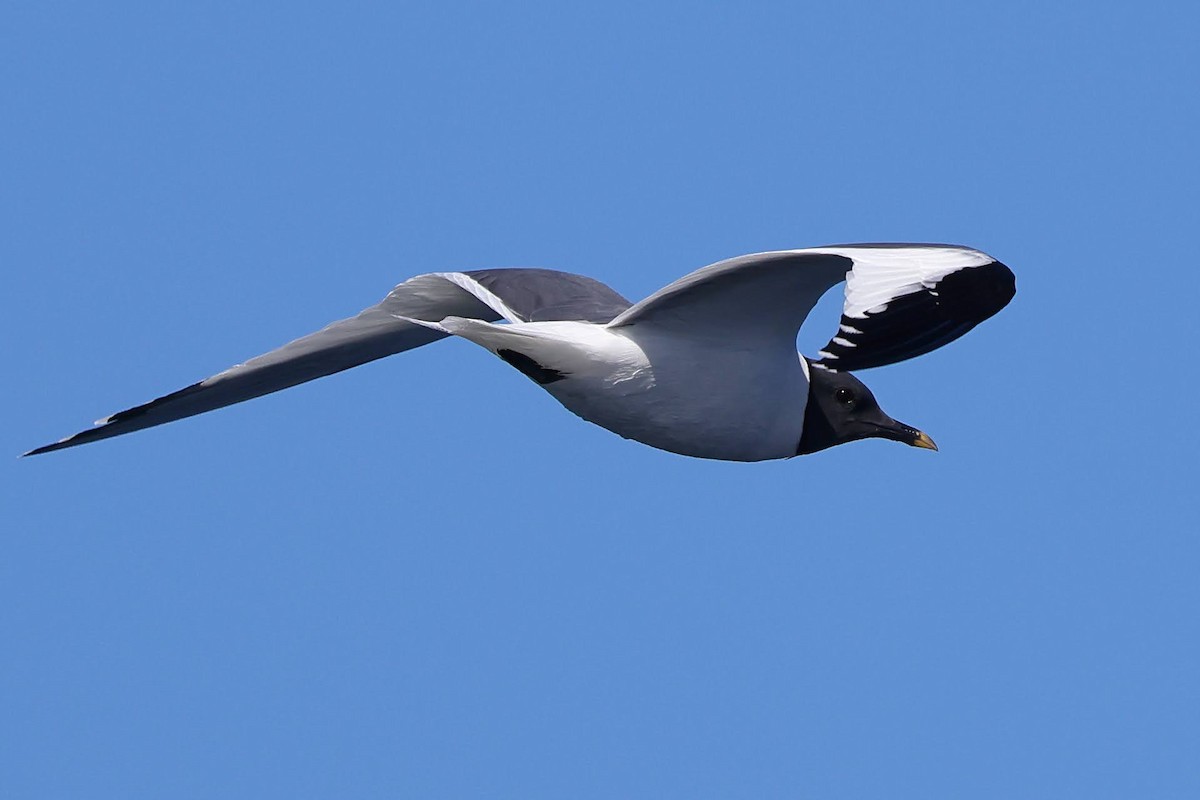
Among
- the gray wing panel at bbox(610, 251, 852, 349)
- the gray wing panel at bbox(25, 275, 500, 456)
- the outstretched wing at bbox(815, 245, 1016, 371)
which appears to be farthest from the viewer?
the gray wing panel at bbox(25, 275, 500, 456)

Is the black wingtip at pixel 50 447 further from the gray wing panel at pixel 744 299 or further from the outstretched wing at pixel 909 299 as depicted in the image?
the outstretched wing at pixel 909 299

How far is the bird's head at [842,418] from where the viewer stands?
8.30 meters

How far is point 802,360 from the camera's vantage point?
8156mm

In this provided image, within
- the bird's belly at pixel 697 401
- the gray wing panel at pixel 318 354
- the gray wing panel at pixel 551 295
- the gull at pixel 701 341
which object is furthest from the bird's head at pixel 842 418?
the gray wing panel at pixel 318 354

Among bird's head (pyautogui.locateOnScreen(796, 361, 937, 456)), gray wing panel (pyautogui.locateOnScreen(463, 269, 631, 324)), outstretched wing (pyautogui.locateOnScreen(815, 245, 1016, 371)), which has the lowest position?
bird's head (pyautogui.locateOnScreen(796, 361, 937, 456))

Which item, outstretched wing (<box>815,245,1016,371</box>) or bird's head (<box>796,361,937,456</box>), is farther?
bird's head (<box>796,361,937,456</box>)

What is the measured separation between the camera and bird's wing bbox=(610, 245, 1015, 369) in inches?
253

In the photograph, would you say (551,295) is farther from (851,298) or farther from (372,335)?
(851,298)

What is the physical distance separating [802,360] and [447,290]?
6.29ft

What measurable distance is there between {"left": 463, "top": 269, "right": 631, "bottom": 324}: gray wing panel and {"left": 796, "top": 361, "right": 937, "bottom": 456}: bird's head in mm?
1033

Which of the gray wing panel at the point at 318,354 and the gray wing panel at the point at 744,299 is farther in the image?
the gray wing panel at the point at 318,354

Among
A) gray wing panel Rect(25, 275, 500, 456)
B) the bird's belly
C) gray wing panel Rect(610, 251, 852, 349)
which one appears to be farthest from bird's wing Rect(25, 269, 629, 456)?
gray wing panel Rect(610, 251, 852, 349)

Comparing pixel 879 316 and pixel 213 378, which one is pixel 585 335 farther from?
pixel 213 378

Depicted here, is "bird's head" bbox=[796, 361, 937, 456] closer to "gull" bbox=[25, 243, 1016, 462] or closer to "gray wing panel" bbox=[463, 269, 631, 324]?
"gull" bbox=[25, 243, 1016, 462]
